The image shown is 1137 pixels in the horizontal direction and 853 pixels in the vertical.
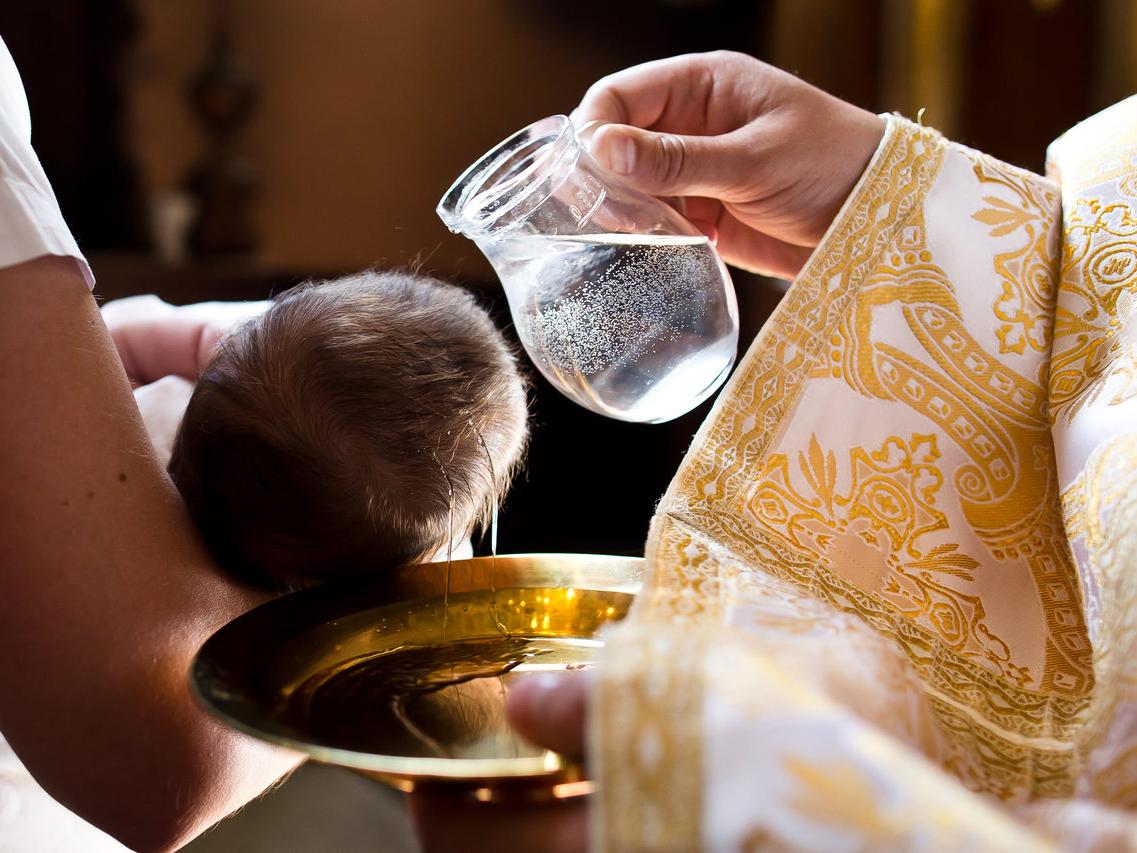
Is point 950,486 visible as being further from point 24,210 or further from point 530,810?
point 24,210

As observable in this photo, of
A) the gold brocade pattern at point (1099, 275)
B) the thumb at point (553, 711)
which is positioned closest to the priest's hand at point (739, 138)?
the gold brocade pattern at point (1099, 275)

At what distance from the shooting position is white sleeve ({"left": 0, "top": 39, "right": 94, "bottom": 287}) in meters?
0.60

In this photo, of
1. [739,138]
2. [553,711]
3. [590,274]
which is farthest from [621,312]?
[553,711]

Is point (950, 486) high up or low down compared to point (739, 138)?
down

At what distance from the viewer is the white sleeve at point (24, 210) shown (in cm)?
60

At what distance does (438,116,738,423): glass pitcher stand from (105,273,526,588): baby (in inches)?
4.1

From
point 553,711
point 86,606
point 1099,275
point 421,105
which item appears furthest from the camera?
point 421,105

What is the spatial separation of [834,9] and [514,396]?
2349 mm

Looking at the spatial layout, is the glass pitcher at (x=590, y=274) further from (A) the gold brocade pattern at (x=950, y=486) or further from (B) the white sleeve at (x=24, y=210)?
(B) the white sleeve at (x=24, y=210)

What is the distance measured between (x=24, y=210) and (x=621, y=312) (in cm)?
34

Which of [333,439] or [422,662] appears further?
[333,439]

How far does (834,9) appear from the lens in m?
2.82

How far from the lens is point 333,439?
28.8 inches

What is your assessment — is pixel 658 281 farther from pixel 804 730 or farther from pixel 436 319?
pixel 804 730
